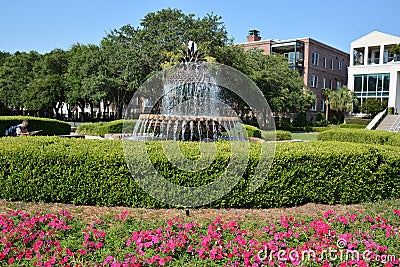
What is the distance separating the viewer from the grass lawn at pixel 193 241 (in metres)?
4.07

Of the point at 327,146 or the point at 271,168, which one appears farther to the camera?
the point at 327,146

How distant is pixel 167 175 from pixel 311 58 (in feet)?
134

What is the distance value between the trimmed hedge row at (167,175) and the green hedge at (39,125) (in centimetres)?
1133

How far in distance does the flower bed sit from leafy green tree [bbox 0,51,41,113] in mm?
39949

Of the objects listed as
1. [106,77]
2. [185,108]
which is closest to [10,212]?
[185,108]

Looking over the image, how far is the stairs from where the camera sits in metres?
28.0

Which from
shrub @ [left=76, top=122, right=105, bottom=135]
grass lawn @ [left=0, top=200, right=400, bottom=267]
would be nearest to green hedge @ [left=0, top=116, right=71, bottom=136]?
shrub @ [left=76, top=122, right=105, bottom=135]

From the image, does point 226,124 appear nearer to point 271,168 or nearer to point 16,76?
point 271,168

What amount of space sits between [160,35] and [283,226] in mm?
24896

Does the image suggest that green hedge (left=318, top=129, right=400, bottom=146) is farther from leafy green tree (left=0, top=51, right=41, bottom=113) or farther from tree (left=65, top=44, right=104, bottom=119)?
leafy green tree (left=0, top=51, right=41, bottom=113)

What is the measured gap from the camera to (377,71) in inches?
1619

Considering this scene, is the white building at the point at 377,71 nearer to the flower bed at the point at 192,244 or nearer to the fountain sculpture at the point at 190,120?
the fountain sculpture at the point at 190,120

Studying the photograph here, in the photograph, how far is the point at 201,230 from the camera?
196 inches

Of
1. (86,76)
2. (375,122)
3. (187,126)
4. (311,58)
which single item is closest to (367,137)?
(187,126)
